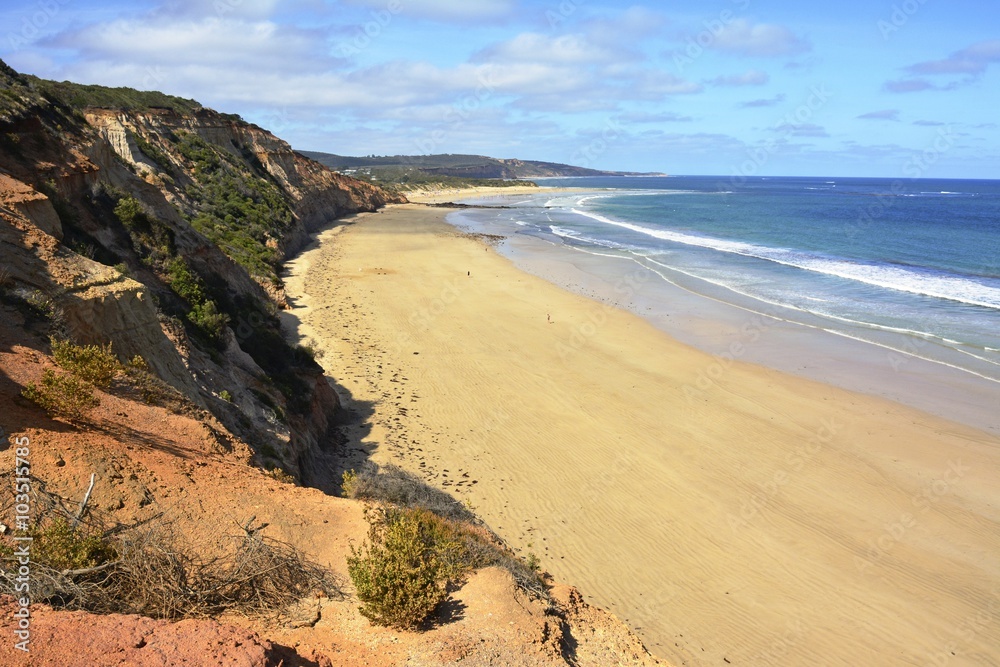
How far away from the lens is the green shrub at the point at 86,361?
759cm

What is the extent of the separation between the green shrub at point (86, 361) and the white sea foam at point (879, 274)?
1350 inches

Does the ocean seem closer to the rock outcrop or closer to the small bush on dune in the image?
the rock outcrop

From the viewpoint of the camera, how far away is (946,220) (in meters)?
71.8

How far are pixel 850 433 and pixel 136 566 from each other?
638 inches

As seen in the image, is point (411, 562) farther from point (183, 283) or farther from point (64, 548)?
point (183, 283)

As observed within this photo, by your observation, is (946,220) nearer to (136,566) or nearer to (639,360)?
(639,360)

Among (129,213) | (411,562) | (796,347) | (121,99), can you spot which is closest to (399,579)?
(411,562)

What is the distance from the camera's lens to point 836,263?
4103 cm

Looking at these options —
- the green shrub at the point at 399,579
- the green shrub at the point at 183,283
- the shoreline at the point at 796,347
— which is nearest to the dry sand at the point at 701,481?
A: the shoreline at the point at 796,347

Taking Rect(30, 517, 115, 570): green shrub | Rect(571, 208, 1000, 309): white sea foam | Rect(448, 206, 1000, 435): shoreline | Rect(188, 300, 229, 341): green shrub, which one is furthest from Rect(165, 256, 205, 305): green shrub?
Rect(571, 208, 1000, 309): white sea foam

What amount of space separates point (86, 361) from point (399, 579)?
5132 millimetres

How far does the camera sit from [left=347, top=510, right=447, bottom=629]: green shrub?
5785 mm

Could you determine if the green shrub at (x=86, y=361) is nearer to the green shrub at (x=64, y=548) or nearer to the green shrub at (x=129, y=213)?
the green shrub at (x=64, y=548)

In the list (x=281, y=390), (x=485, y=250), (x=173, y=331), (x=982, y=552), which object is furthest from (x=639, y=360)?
(x=485, y=250)
